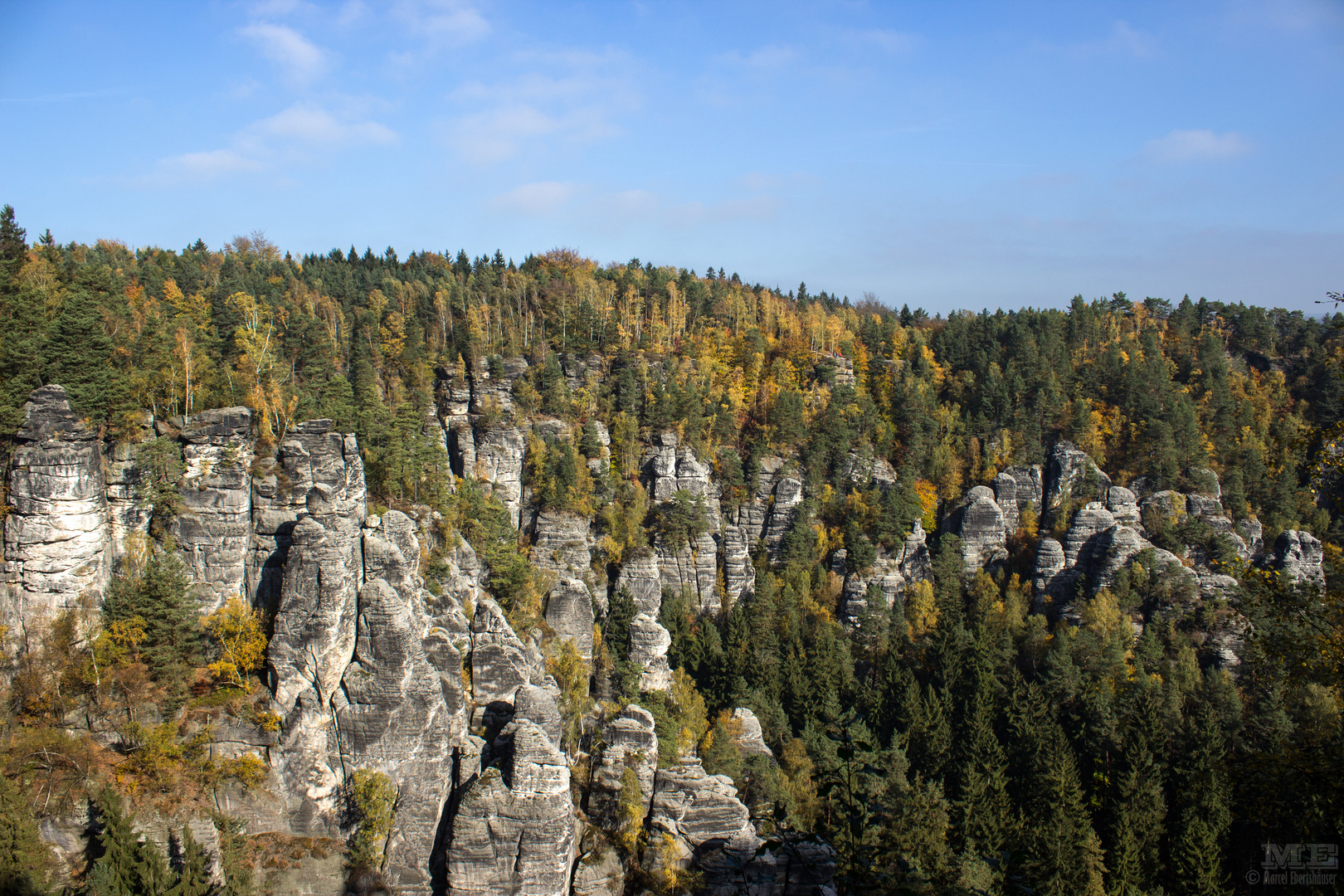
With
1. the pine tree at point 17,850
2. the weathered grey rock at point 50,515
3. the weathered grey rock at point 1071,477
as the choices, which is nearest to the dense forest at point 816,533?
the pine tree at point 17,850

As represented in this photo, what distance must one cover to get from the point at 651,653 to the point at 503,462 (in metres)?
21.7

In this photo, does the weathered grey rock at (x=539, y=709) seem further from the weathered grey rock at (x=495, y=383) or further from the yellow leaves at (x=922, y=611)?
the yellow leaves at (x=922, y=611)

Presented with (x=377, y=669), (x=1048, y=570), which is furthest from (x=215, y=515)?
(x=1048, y=570)

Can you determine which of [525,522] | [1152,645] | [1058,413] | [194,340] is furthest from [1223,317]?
[194,340]

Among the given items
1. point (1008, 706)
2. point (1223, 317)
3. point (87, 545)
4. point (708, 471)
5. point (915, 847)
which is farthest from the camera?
point (1223, 317)

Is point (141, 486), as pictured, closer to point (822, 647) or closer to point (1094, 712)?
point (822, 647)

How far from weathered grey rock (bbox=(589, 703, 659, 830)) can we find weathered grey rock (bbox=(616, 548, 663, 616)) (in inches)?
882

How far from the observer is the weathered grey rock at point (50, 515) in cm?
3288

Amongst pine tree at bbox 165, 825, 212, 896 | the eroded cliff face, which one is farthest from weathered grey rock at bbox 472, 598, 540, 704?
pine tree at bbox 165, 825, 212, 896

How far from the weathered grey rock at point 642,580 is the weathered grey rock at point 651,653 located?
7.54 metres

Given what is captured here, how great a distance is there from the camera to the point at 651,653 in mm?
53781

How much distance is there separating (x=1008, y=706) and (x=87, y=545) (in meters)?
51.9

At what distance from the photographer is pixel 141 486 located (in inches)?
1416

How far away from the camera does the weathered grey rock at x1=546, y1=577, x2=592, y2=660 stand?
53219 mm
